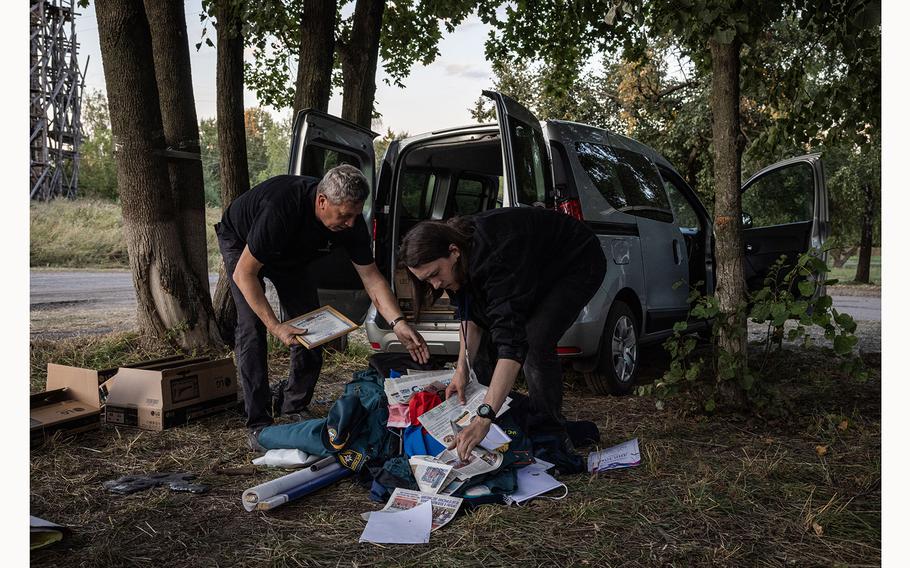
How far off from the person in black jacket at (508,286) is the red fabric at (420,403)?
9 centimetres

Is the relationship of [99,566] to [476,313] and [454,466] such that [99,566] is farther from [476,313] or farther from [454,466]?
[476,313]

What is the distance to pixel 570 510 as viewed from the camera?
112 inches

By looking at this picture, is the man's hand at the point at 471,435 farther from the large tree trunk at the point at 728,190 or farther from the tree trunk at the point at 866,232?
the tree trunk at the point at 866,232

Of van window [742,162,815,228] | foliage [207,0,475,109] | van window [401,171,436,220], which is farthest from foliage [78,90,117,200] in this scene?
van window [401,171,436,220]

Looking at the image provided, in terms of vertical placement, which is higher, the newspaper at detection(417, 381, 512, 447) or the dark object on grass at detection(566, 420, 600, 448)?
the newspaper at detection(417, 381, 512, 447)

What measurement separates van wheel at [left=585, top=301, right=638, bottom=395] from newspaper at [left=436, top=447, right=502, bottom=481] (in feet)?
6.29

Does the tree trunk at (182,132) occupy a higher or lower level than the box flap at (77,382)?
higher

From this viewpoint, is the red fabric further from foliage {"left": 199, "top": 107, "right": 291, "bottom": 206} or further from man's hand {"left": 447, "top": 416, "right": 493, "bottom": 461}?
foliage {"left": 199, "top": 107, "right": 291, "bottom": 206}

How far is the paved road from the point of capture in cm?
1092

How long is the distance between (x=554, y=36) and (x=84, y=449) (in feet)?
26.1

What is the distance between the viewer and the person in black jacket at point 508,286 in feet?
9.21

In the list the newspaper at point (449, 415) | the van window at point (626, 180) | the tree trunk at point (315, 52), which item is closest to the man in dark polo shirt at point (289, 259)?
the newspaper at point (449, 415)

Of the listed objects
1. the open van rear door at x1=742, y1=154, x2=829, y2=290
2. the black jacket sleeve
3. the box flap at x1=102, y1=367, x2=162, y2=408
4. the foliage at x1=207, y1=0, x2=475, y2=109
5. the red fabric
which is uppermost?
the foliage at x1=207, y1=0, x2=475, y2=109

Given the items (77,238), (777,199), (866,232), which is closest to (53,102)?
(77,238)
